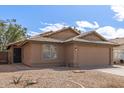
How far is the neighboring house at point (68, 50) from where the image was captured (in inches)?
753

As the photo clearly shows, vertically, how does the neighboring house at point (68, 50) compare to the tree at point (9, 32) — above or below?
below

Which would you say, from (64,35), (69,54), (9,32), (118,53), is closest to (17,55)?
(64,35)

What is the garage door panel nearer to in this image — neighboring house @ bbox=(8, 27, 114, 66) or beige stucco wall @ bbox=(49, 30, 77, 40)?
neighboring house @ bbox=(8, 27, 114, 66)

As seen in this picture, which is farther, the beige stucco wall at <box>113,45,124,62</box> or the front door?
the beige stucco wall at <box>113,45,124,62</box>

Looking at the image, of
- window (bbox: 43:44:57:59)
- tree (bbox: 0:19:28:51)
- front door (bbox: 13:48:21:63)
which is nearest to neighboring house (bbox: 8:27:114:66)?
window (bbox: 43:44:57:59)

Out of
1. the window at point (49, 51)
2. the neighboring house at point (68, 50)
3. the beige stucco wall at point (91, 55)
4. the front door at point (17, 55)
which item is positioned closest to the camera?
the neighboring house at point (68, 50)

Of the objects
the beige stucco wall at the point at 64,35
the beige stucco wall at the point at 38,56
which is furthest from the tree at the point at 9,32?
the beige stucco wall at the point at 38,56

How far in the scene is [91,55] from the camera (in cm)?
2019

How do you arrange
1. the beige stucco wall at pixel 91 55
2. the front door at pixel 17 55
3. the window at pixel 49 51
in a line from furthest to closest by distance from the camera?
the front door at pixel 17 55
the window at pixel 49 51
the beige stucco wall at pixel 91 55

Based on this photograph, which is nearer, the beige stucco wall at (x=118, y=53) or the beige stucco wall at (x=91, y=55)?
the beige stucco wall at (x=91, y=55)

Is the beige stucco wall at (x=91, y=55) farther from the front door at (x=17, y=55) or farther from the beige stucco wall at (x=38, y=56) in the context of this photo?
the front door at (x=17, y=55)

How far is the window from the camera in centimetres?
1953

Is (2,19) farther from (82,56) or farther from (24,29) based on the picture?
(82,56)
